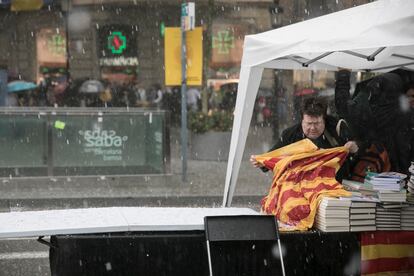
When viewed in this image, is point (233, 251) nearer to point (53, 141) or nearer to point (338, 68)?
point (338, 68)

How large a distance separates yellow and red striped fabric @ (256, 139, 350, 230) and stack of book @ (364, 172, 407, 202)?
24 centimetres

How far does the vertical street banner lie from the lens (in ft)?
45.9

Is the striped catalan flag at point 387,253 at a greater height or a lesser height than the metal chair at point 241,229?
lesser

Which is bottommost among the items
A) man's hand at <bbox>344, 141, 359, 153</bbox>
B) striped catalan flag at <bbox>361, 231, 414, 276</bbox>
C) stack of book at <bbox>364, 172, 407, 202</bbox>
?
striped catalan flag at <bbox>361, 231, 414, 276</bbox>

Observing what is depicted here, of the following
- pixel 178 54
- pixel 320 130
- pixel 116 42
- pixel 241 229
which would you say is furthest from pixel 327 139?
pixel 116 42

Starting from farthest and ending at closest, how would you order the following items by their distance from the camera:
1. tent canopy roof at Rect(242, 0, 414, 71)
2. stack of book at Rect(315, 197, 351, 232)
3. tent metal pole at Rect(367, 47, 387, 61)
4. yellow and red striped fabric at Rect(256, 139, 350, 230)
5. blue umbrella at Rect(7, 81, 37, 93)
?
blue umbrella at Rect(7, 81, 37, 93)
tent metal pole at Rect(367, 47, 387, 61)
yellow and red striped fabric at Rect(256, 139, 350, 230)
stack of book at Rect(315, 197, 351, 232)
tent canopy roof at Rect(242, 0, 414, 71)

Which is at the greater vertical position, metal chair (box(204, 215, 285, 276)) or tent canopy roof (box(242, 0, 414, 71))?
tent canopy roof (box(242, 0, 414, 71))

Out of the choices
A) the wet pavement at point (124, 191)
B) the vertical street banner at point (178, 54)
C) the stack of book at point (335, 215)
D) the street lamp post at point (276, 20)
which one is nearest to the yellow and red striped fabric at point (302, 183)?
the stack of book at point (335, 215)

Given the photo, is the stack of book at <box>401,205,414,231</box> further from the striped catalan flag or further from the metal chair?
the metal chair

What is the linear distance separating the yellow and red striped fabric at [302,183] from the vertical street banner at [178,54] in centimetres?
817

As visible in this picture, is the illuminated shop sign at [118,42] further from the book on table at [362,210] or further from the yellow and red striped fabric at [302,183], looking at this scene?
the book on table at [362,210]

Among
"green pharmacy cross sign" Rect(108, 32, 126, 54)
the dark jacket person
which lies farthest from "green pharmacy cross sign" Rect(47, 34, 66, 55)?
the dark jacket person

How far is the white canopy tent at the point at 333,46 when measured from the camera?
5.03 metres

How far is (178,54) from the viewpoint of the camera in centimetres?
1405
